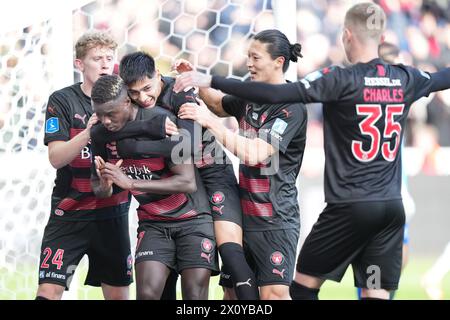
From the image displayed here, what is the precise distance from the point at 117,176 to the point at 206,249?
0.67 metres

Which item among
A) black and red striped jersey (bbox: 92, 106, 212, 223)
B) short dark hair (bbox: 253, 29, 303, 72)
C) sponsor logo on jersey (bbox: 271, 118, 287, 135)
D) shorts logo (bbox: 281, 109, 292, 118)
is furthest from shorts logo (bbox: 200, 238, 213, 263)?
short dark hair (bbox: 253, 29, 303, 72)

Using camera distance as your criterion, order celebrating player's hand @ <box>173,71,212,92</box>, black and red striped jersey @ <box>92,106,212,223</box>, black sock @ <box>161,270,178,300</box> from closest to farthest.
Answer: celebrating player's hand @ <box>173,71,212,92</box> → black and red striped jersey @ <box>92,106,212,223</box> → black sock @ <box>161,270,178,300</box>

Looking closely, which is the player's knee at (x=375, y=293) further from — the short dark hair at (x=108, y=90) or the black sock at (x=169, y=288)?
the short dark hair at (x=108, y=90)

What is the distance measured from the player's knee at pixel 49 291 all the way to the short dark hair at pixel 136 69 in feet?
4.75

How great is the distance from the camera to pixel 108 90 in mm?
5109

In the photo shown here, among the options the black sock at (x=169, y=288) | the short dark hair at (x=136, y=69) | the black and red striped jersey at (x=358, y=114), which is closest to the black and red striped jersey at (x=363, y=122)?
the black and red striped jersey at (x=358, y=114)

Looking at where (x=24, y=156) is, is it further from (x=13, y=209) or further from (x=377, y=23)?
(x=377, y=23)

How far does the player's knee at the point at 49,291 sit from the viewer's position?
577 centimetres

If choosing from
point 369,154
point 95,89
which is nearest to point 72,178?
point 95,89

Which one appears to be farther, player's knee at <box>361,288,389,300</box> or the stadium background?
the stadium background

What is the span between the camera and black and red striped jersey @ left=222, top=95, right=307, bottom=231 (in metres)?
5.42

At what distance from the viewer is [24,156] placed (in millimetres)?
7070

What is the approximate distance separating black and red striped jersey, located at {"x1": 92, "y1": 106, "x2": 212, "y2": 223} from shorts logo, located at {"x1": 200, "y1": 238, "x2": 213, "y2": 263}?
14cm

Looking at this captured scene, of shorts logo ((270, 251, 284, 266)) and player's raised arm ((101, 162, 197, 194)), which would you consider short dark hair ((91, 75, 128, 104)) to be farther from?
shorts logo ((270, 251, 284, 266))
